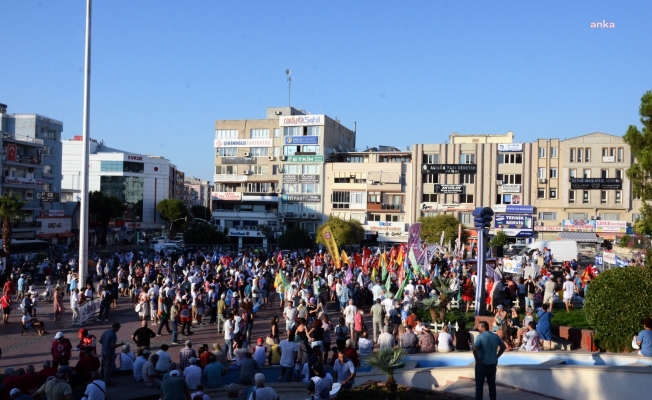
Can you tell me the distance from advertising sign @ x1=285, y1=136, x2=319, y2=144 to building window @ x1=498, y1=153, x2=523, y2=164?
20057 mm

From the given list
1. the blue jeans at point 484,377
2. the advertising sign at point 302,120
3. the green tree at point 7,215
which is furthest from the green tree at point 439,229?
the blue jeans at point 484,377

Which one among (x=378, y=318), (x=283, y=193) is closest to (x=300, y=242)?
(x=283, y=193)

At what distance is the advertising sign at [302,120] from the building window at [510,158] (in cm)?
1967

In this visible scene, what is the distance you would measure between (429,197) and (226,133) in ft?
84.4

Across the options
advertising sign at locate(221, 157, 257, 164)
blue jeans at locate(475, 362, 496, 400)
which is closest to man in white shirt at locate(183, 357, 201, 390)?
blue jeans at locate(475, 362, 496, 400)

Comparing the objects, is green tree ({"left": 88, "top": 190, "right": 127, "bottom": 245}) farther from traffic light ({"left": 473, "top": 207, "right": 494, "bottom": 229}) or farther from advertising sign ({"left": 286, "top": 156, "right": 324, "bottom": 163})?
traffic light ({"left": 473, "top": 207, "right": 494, "bottom": 229})

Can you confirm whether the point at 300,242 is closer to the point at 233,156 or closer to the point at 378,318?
the point at 233,156

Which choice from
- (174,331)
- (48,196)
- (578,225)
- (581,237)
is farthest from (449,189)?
(174,331)

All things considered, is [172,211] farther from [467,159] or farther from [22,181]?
[467,159]

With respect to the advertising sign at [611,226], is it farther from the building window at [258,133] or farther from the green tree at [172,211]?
the green tree at [172,211]

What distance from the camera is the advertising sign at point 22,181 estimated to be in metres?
55.6

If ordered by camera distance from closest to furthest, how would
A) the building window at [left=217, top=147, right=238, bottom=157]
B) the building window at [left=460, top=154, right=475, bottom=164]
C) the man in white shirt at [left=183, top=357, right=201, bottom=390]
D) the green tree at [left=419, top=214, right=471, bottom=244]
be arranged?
1. the man in white shirt at [left=183, top=357, right=201, bottom=390]
2. the green tree at [left=419, top=214, right=471, bottom=244]
3. the building window at [left=460, top=154, right=475, bottom=164]
4. the building window at [left=217, top=147, right=238, bottom=157]

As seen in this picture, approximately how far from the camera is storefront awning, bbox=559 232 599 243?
57.3m

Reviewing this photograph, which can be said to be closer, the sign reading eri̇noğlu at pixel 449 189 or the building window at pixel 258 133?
the sign reading eri̇noğlu at pixel 449 189
